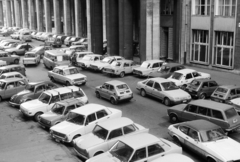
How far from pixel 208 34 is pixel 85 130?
66.2ft

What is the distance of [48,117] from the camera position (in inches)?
654

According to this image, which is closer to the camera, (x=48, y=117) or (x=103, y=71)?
(x=48, y=117)

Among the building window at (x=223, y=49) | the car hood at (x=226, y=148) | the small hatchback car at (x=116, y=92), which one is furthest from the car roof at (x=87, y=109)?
the building window at (x=223, y=49)

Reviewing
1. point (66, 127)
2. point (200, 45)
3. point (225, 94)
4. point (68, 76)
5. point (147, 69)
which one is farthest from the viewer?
point (200, 45)

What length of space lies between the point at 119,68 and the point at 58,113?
12.6 m

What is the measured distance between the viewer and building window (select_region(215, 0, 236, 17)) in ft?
95.0

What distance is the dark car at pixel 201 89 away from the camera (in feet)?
70.3

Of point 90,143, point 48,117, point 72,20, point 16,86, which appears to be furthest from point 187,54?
point 72,20

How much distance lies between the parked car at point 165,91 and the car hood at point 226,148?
7157 millimetres

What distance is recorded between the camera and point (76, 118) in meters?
15.5

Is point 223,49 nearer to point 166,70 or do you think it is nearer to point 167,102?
point 166,70

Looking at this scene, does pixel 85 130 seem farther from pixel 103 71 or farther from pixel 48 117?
pixel 103 71

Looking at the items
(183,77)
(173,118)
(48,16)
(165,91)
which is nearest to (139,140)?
(173,118)

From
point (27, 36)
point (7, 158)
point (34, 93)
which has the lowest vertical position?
point (7, 158)
